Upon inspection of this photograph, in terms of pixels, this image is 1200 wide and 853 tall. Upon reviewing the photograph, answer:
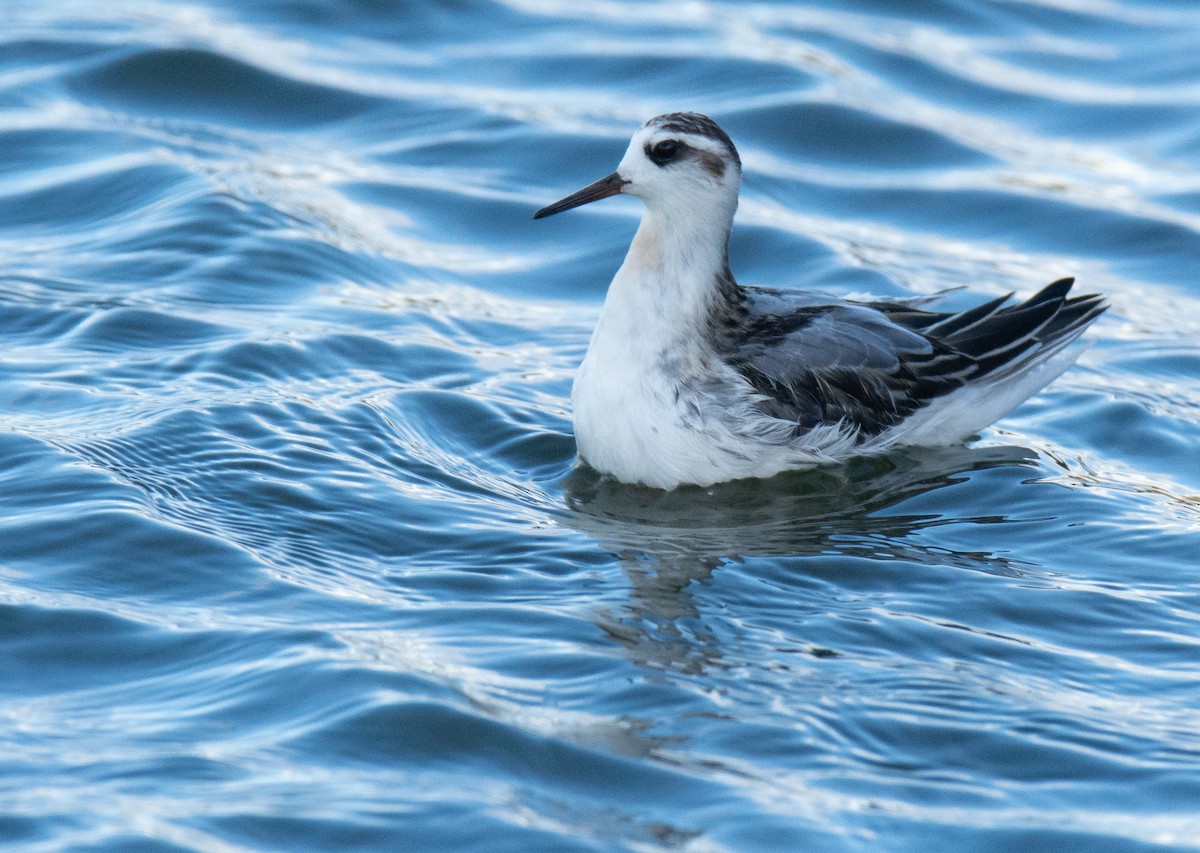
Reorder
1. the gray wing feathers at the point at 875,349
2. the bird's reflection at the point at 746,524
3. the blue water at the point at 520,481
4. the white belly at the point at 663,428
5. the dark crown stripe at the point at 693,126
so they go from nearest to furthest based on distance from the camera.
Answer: the blue water at the point at 520,481, the bird's reflection at the point at 746,524, the white belly at the point at 663,428, the dark crown stripe at the point at 693,126, the gray wing feathers at the point at 875,349

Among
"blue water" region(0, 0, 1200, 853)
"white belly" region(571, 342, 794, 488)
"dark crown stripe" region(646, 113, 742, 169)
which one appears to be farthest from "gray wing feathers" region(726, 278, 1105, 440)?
"dark crown stripe" region(646, 113, 742, 169)

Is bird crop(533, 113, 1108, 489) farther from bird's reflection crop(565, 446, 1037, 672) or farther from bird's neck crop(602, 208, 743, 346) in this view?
bird's reflection crop(565, 446, 1037, 672)

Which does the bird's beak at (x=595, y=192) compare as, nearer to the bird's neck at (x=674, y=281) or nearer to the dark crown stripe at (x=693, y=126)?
the bird's neck at (x=674, y=281)

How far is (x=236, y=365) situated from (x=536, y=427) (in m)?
1.80

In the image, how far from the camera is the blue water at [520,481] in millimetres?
6496

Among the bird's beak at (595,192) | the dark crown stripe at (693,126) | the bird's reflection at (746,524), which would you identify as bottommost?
the bird's reflection at (746,524)

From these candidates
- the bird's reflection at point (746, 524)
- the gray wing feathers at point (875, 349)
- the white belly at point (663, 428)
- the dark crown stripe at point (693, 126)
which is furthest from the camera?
the gray wing feathers at point (875, 349)

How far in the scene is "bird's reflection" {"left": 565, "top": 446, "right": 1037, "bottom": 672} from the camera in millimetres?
7766

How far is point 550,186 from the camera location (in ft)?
45.1

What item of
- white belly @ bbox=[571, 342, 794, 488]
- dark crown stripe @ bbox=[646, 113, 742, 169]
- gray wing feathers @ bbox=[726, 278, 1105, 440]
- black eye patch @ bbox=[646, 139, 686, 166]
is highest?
dark crown stripe @ bbox=[646, 113, 742, 169]

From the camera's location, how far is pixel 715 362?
360 inches

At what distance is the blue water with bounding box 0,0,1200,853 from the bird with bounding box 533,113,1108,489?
9.9 inches

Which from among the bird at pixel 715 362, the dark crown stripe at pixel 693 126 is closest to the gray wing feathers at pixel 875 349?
the bird at pixel 715 362

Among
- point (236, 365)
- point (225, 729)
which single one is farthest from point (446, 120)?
A: point (225, 729)
